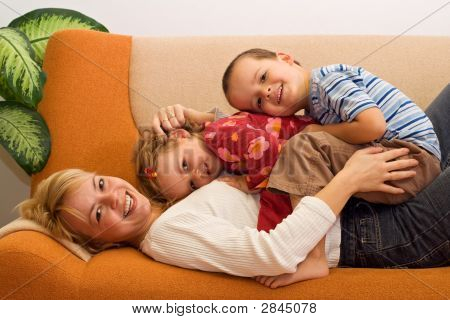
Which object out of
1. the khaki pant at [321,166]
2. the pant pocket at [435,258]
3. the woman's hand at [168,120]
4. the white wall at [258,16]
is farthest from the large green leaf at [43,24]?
the pant pocket at [435,258]

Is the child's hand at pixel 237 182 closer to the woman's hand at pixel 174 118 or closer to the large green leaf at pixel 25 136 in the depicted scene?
the woman's hand at pixel 174 118

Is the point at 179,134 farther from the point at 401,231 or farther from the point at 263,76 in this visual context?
the point at 401,231

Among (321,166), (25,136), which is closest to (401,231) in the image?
(321,166)

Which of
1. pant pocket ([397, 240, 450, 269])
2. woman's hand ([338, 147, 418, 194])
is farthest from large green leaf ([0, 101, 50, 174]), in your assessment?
pant pocket ([397, 240, 450, 269])

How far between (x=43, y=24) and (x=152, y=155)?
877 millimetres

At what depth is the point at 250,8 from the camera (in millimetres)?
2371

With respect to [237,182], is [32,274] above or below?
below

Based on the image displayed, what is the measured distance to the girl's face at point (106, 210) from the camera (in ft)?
4.38

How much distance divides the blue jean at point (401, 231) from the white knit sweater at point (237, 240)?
0.16ft

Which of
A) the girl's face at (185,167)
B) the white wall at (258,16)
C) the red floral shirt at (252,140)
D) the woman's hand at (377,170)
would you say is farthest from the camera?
the white wall at (258,16)

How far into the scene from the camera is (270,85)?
141 centimetres

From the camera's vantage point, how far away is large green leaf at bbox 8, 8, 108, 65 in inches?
78.0

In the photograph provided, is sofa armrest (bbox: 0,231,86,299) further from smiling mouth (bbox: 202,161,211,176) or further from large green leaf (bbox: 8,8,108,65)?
large green leaf (bbox: 8,8,108,65)

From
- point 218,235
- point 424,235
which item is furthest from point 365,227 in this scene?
point 218,235
